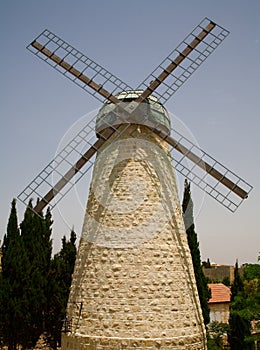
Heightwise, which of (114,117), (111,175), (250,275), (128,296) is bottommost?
(128,296)

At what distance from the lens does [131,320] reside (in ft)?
26.7

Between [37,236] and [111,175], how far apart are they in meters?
8.87

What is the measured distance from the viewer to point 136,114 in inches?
377

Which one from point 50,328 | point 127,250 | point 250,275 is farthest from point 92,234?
point 50,328

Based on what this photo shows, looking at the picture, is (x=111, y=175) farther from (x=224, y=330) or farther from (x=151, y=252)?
(x=224, y=330)

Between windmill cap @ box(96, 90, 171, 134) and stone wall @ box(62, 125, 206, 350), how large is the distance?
0.26 m

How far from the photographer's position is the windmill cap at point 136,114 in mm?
9586

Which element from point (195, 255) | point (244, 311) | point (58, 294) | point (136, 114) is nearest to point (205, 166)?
point (136, 114)

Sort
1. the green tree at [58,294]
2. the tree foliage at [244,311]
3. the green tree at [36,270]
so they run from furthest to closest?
the green tree at [58,294] → the green tree at [36,270] → the tree foliage at [244,311]

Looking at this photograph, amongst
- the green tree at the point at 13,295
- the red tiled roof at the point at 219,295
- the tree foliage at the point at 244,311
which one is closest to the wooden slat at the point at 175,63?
the tree foliage at the point at 244,311

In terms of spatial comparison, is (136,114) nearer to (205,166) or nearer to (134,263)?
(205,166)

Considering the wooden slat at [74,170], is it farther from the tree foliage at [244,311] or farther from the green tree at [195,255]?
the green tree at [195,255]

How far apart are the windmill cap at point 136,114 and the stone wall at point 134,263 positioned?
261 millimetres

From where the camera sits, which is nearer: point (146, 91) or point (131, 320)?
point (131, 320)
